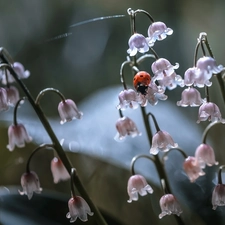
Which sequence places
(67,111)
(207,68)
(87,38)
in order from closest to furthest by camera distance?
(207,68)
(67,111)
(87,38)

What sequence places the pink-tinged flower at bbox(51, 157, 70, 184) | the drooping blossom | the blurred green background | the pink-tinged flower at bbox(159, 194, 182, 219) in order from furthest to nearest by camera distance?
the blurred green background < the pink-tinged flower at bbox(51, 157, 70, 184) < the pink-tinged flower at bbox(159, 194, 182, 219) < the drooping blossom

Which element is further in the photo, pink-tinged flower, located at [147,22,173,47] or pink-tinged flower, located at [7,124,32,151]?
pink-tinged flower, located at [7,124,32,151]

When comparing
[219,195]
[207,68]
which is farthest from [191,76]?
[219,195]

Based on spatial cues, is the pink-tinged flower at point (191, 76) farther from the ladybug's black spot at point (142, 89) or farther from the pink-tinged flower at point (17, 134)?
the pink-tinged flower at point (17, 134)

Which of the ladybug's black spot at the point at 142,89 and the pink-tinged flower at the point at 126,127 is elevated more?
the ladybug's black spot at the point at 142,89

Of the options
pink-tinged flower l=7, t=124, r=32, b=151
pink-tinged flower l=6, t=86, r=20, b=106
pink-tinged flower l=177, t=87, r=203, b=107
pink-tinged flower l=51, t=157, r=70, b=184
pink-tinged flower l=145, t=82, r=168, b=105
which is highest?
pink-tinged flower l=145, t=82, r=168, b=105

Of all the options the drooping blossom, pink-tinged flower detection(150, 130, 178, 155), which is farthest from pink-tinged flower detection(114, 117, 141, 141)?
the drooping blossom

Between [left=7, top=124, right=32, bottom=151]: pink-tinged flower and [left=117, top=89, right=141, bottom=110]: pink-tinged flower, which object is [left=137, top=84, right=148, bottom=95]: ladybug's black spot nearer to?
[left=117, top=89, right=141, bottom=110]: pink-tinged flower

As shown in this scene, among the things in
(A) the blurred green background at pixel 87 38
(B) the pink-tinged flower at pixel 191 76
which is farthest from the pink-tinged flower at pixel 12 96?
(A) the blurred green background at pixel 87 38

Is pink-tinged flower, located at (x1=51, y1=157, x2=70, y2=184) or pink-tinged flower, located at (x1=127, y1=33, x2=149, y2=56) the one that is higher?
pink-tinged flower, located at (x1=127, y1=33, x2=149, y2=56)

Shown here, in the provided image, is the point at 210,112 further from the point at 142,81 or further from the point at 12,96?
the point at 12,96

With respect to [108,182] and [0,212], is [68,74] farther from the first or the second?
[0,212]

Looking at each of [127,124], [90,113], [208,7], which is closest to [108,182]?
[90,113]
